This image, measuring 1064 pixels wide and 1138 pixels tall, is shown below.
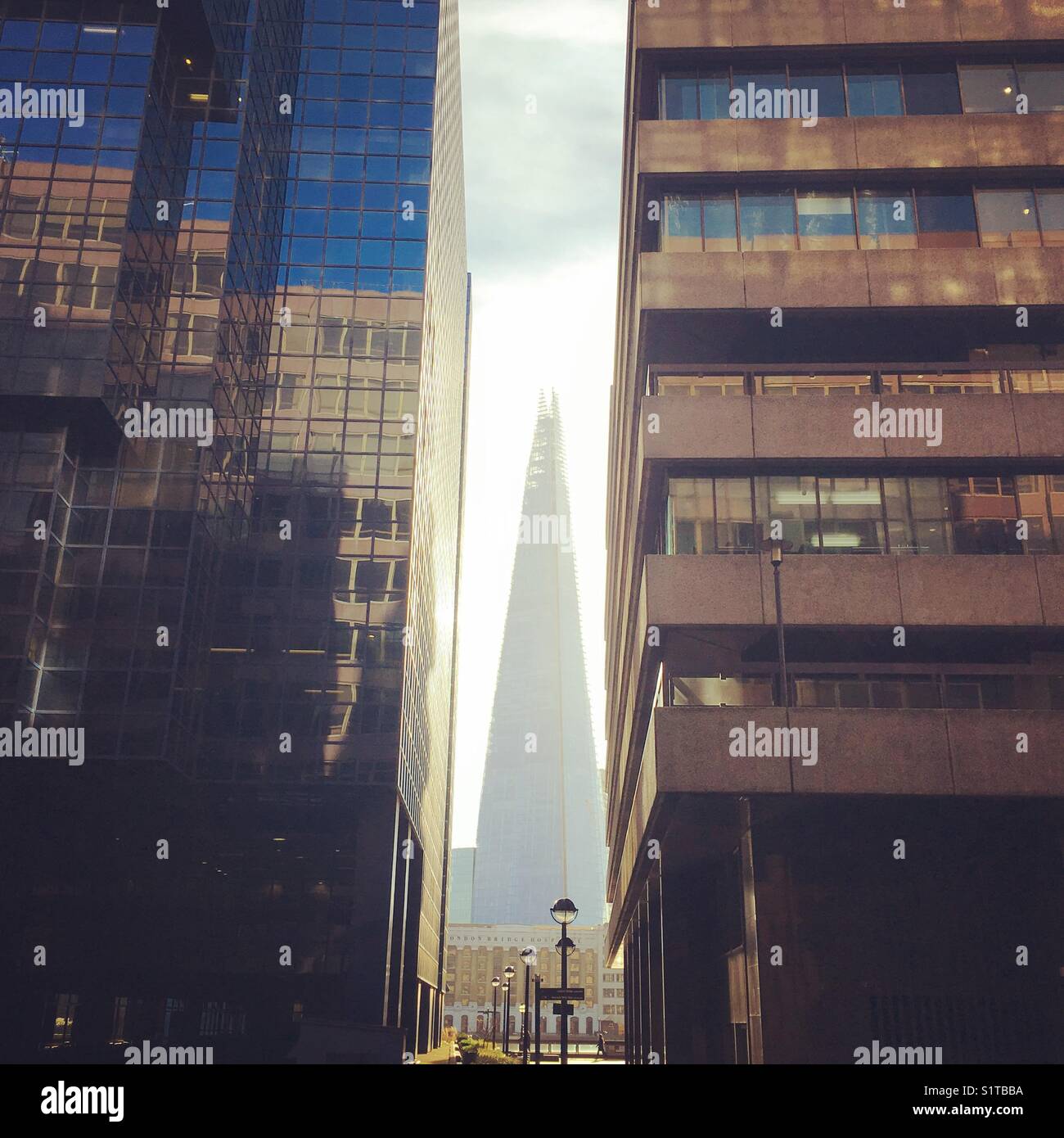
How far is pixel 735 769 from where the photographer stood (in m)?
27.2

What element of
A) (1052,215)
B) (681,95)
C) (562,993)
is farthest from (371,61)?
(562,993)

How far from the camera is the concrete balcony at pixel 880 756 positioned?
2700 cm

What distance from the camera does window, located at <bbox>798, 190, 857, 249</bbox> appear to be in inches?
1332

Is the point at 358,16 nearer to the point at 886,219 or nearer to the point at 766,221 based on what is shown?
the point at 766,221

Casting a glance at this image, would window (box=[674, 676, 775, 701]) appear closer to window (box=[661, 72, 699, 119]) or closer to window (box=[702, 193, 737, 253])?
window (box=[702, 193, 737, 253])

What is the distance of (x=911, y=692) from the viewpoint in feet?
97.1

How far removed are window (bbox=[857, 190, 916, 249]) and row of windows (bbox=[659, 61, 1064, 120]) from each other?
314 centimetres

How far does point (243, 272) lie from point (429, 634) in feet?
103

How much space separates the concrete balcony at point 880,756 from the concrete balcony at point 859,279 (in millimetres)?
13301

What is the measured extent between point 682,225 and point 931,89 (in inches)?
405

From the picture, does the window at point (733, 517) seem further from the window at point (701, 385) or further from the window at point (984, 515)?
the window at point (984, 515)

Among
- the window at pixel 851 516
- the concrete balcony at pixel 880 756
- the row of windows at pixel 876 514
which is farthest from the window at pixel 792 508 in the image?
the concrete balcony at pixel 880 756

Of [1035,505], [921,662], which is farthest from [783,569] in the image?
[1035,505]

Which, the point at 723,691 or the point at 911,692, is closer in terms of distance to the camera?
the point at 911,692
